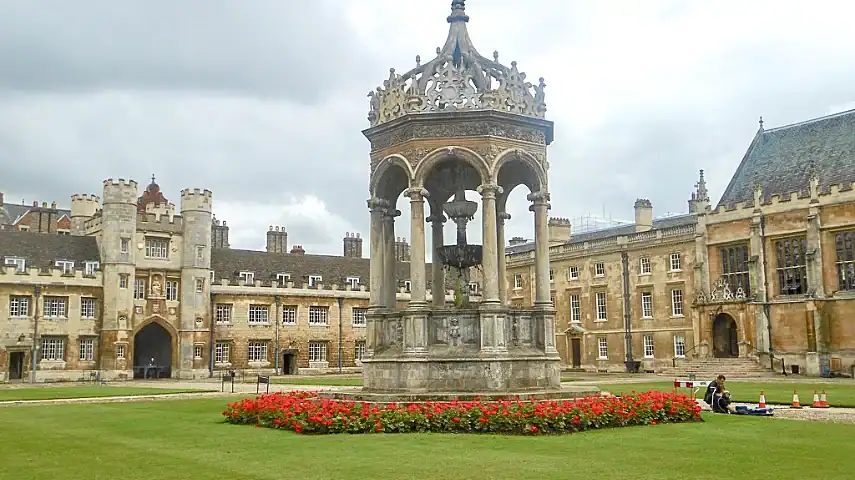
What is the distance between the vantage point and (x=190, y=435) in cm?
1647

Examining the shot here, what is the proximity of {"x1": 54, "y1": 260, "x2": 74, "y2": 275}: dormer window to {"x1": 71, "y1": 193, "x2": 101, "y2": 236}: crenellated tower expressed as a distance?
30.8 ft

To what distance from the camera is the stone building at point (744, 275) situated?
49312mm

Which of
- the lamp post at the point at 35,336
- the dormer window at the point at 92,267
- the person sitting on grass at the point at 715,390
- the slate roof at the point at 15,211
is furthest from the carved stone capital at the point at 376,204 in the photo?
the slate roof at the point at 15,211

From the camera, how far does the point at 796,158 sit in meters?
55.8

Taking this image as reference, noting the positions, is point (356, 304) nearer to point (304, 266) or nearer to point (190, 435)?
point (304, 266)

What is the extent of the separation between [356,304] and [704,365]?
3007cm

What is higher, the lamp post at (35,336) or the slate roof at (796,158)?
the slate roof at (796,158)

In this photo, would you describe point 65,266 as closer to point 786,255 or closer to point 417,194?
point 417,194

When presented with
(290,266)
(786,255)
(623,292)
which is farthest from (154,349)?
(786,255)

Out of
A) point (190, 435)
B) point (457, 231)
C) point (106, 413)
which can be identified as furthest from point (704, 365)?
point (190, 435)

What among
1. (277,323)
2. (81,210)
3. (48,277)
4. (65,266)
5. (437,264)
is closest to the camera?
(437,264)

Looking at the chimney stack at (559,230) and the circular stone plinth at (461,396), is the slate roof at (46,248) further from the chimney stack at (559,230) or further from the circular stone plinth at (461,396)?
the circular stone plinth at (461,396)

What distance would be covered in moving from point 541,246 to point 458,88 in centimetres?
438

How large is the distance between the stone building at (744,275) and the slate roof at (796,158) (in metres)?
0.09
